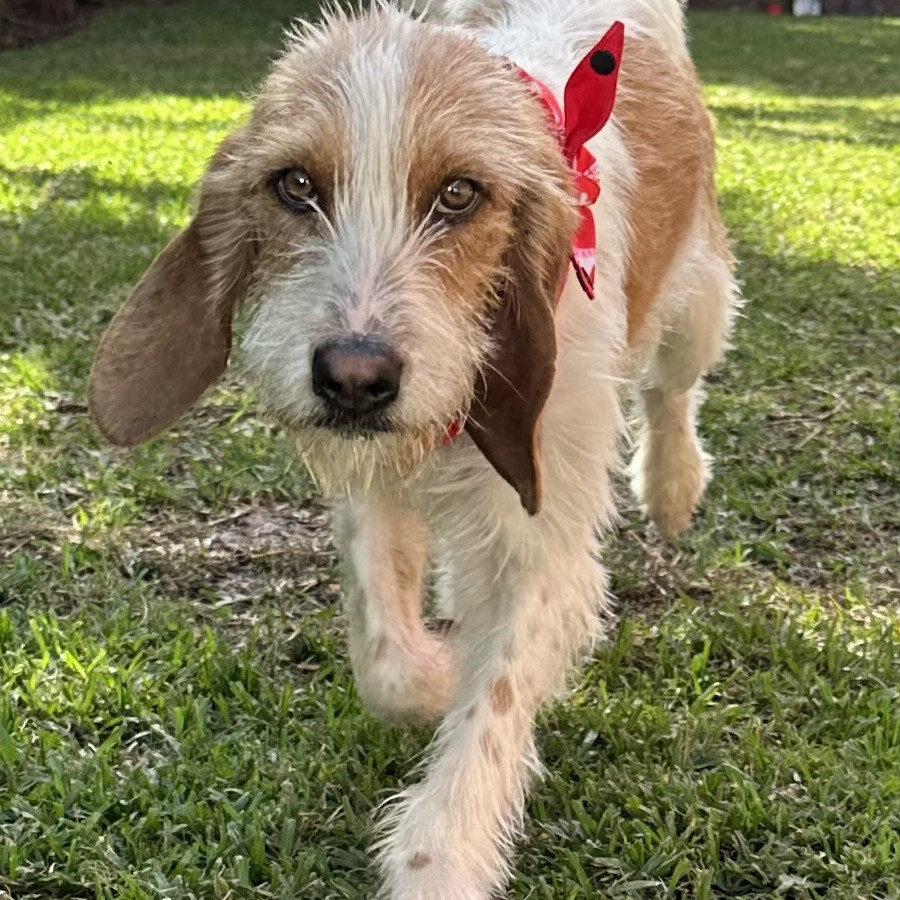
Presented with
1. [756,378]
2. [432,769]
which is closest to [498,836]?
[432,769]

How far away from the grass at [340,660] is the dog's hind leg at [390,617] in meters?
0.10

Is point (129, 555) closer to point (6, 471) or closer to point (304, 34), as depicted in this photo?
point (6, 471)

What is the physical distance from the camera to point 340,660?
10.9 ft

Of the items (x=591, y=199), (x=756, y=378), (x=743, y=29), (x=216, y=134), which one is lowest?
(x=743, y=29)

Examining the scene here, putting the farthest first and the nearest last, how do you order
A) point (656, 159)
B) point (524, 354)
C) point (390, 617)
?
point (656, 159)
point (390, 617)
point (524, 354)

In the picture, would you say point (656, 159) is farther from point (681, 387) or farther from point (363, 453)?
point (363, 453)

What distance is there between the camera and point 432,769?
2660mm

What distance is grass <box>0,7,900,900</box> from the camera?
102 inches

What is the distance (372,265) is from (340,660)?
4.39 ft

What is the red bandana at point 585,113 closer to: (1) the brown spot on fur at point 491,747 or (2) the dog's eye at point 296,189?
(2) the dog's eye at point 296,189

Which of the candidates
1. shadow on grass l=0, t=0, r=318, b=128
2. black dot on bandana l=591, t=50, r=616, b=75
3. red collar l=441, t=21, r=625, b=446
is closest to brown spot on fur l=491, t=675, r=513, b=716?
red collar l=441, t=21, r=625, b=446

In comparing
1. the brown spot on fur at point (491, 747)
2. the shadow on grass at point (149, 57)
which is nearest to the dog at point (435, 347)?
the brown spot on fur at point (491, 747)

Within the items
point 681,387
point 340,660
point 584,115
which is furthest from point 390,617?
point 681,387

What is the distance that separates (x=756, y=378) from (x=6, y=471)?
2.92m
